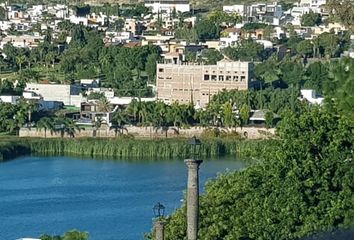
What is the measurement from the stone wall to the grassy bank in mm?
608

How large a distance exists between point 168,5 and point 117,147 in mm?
18121

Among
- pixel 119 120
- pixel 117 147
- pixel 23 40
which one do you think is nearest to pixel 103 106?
pixel 119 120

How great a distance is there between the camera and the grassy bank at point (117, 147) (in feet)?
49.9

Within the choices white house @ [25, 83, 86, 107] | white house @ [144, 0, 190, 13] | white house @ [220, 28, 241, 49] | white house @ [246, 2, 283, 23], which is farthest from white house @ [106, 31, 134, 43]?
white house @ [25, 83, 86, 107]

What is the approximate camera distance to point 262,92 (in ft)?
60.1

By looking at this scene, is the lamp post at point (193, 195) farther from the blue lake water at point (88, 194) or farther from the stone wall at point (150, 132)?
the stone wall at point (150, 132)

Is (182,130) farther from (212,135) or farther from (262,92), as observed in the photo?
(262,92)

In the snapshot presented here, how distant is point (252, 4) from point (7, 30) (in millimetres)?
7051

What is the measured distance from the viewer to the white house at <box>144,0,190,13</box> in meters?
32.6

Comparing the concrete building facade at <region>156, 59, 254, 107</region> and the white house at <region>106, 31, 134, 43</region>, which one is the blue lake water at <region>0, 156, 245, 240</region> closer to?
the concrete building facade at <region>156, 59, 254, 107</region>

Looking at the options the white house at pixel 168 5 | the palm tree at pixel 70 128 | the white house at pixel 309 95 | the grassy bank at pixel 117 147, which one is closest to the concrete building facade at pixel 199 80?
the white house at pixel 309 95

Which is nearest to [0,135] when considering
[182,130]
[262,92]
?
[182,130]

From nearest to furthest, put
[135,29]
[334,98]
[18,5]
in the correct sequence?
[334,98], [135,29], [18,5]

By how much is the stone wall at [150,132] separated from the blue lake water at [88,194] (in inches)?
62.3
